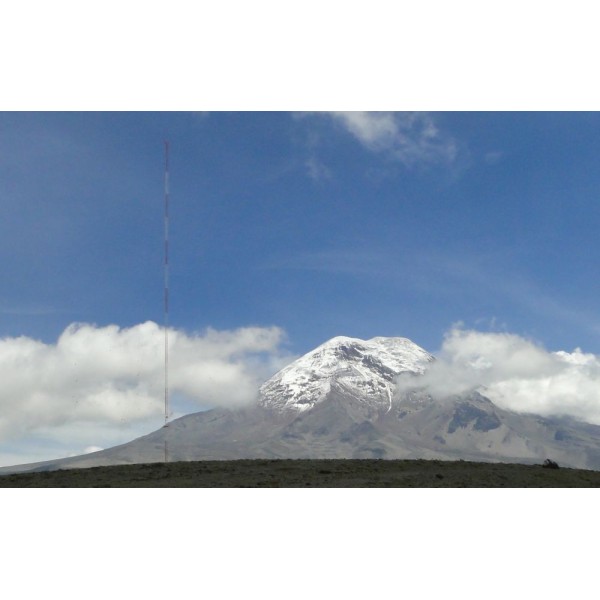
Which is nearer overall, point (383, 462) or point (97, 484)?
point (97, 484)

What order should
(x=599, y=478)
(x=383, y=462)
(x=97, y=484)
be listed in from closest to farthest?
(x=97, y=484) < (x=599, y=478) < (x=383, y=462)

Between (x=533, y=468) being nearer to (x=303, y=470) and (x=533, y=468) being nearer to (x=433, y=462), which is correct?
(x=433, y=462)

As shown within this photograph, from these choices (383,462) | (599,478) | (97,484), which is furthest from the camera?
(383,462)

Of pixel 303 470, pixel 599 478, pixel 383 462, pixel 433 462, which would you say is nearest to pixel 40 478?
pixel 303 470

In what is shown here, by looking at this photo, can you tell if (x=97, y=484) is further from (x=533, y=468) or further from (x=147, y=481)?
(x=533, y=468)

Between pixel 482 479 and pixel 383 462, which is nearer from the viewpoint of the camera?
pixel 482 479

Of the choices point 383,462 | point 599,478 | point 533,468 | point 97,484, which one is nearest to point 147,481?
point 97,484
